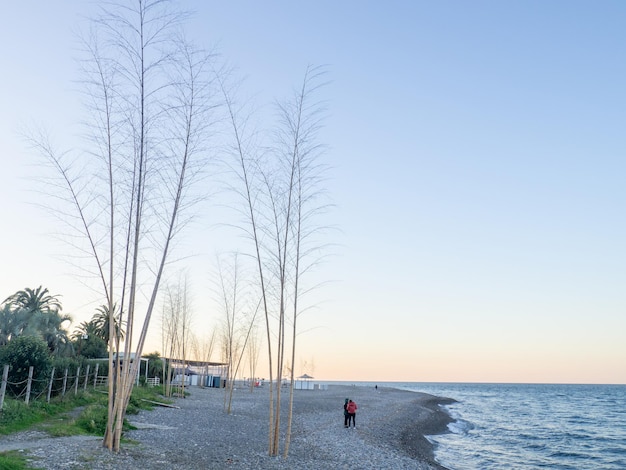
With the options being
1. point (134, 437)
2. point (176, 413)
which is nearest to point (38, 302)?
point (176, 413)

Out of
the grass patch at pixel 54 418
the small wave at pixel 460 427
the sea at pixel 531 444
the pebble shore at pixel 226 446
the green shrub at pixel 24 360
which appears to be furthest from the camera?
the small wave at pixel 460 427

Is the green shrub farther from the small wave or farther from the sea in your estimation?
the small wave

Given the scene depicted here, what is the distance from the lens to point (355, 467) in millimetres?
16859

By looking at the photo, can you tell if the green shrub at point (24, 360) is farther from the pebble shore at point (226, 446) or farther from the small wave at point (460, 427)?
the small wave at point (460, 427)

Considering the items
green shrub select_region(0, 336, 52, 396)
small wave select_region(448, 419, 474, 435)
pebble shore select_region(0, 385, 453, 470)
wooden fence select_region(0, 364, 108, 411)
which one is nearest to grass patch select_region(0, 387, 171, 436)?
wooden fence select_region(0, 364, 108, 411)

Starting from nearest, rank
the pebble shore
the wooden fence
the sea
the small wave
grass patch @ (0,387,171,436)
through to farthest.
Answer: the pebble shore < grass patch @ (0,387,171,436) < the wooden fence < the sea < the small wave

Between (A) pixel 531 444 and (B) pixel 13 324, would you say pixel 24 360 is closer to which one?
(B) pixel 13 324

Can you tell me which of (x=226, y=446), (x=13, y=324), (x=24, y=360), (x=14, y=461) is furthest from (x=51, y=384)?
(x=13, y=324)

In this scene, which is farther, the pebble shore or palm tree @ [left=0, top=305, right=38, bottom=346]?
palm tree @ [left=0, top=305, right=38, bottom=346]

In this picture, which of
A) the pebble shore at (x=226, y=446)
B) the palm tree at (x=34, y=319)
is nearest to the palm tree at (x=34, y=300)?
the palm tree at (x=34, y=319)

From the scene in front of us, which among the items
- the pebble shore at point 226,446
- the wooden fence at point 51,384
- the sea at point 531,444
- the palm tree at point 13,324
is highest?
the palm tree at point 13,324

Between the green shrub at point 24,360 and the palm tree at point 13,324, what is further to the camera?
the palm tree at point 13,324

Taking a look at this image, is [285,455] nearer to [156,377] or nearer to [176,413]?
[176,413]

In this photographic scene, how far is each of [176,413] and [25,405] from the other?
932 cm
